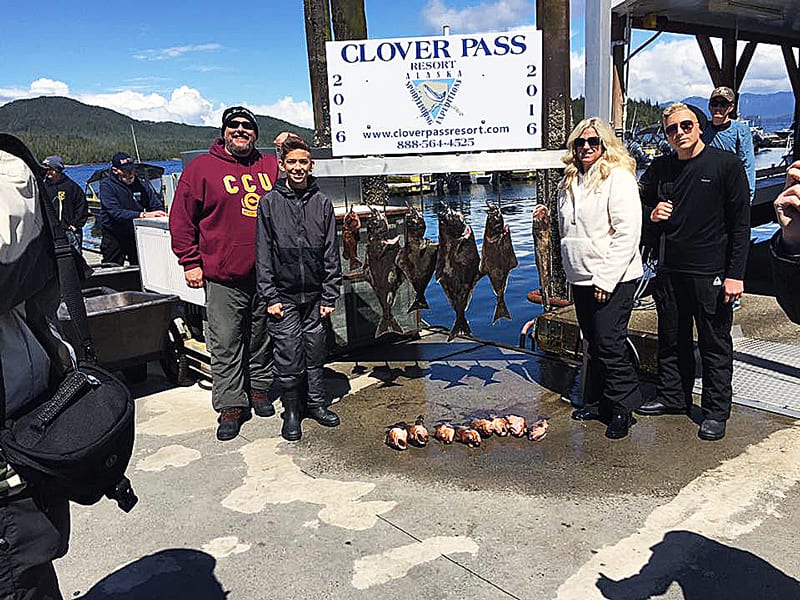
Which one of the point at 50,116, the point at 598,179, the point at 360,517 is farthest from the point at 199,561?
the point at 50,116

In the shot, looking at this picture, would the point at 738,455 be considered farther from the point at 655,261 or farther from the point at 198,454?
the point at 198,454

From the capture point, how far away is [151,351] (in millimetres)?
5820

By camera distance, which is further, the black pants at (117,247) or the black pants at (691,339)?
the black pants at (117,247)

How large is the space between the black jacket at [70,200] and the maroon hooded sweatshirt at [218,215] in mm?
4523

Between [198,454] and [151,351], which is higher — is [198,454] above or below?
below

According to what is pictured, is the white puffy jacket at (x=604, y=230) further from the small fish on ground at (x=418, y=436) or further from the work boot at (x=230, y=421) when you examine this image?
the work boot at (x=230, y=421)

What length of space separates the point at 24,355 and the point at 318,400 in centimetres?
339

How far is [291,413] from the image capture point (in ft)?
16.3

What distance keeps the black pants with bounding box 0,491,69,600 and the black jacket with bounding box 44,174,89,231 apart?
Answer: 773 centimetres

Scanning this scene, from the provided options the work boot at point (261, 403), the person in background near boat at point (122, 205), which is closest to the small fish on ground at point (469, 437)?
the work boot at point (261, 403)

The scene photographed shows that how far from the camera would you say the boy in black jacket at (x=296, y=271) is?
484 centimetres

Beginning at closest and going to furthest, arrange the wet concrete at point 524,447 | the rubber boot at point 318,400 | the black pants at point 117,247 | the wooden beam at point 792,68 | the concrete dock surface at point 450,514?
the concrete dock surface at point 450,514 < the wet concrete at point 524,447 < the rubber boot at point 318,400 < the black pants at point 117,247 < the wooden beam at point 792,68

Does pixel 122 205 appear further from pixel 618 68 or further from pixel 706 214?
pixel 706 214

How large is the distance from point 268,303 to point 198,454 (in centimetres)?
117
